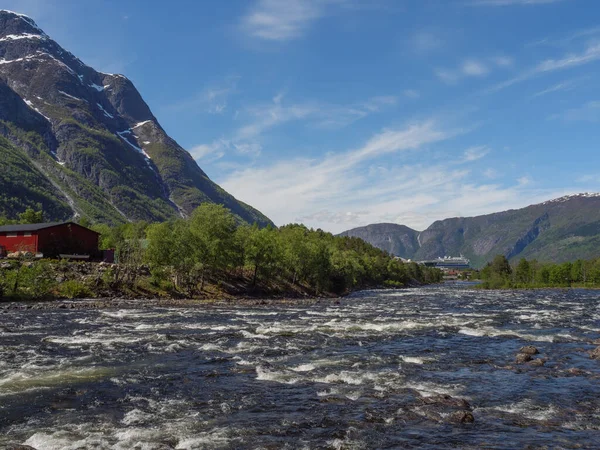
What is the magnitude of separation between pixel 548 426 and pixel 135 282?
69.7 meters

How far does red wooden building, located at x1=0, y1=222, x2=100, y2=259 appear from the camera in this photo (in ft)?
297

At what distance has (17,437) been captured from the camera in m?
15.2

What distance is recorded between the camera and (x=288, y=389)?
21.6 meters

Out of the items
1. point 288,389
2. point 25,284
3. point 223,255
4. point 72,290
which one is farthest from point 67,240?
point 288,389

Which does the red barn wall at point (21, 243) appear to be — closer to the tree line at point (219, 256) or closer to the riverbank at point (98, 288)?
the tree line at point (219, 256)

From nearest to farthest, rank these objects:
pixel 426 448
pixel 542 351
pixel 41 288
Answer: pixel 426 448 < pixel 542 351 < pixel 41 288

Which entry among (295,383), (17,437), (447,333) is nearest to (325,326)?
(447,333)

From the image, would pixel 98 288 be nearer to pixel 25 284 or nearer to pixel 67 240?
pixel 25 284

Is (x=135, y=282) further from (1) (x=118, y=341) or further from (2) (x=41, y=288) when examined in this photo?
(1) (x=118, y=341)

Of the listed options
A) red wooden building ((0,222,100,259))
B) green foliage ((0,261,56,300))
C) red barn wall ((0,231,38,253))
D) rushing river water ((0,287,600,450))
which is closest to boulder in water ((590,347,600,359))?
rushing river water ((0,287,600,450))

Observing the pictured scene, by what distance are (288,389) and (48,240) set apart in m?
87.4

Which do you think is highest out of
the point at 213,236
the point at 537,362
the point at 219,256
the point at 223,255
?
the point at 213,236

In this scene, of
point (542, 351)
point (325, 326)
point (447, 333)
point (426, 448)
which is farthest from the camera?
point (325, 326)

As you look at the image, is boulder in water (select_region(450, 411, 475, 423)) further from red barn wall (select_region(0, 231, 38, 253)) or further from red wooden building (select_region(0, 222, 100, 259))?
red barn wall (select_region(0, 231, 38, 253))
